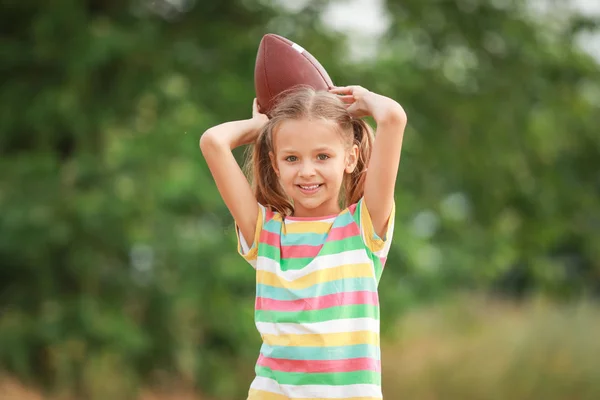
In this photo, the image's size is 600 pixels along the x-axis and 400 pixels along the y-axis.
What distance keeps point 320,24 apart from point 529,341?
3.36 meters

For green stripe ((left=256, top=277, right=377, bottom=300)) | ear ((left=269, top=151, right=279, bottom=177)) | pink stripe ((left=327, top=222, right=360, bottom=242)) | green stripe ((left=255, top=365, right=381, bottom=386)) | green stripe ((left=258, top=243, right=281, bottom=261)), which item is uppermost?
ear ((left=269, top=151, right=279, bottom=177))

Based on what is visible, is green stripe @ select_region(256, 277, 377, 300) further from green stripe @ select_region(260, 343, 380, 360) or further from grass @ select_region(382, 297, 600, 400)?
grass @ select_region(382, 297, 600, 400)

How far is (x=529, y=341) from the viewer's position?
8125 millimetres

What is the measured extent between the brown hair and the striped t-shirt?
18 centimetres

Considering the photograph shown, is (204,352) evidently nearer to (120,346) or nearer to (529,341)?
(120,346)

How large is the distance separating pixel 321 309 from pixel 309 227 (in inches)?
9.2

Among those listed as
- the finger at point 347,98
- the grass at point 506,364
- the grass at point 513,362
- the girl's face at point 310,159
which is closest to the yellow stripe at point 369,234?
the girl's face at point 310,159

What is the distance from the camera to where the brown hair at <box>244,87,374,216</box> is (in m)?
2.41

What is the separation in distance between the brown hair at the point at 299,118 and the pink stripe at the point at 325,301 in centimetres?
31

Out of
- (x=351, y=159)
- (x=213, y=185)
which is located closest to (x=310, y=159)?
(x=351, y=159)

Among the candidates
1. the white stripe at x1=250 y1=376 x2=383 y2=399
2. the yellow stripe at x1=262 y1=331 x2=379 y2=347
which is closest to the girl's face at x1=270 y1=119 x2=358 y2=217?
the yellow stripe at x1=262 y1=331 x2=379 y2=347

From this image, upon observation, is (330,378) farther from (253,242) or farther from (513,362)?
(513,362)

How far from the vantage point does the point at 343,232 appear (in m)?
2.36

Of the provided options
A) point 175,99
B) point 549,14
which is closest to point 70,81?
point 175,99
